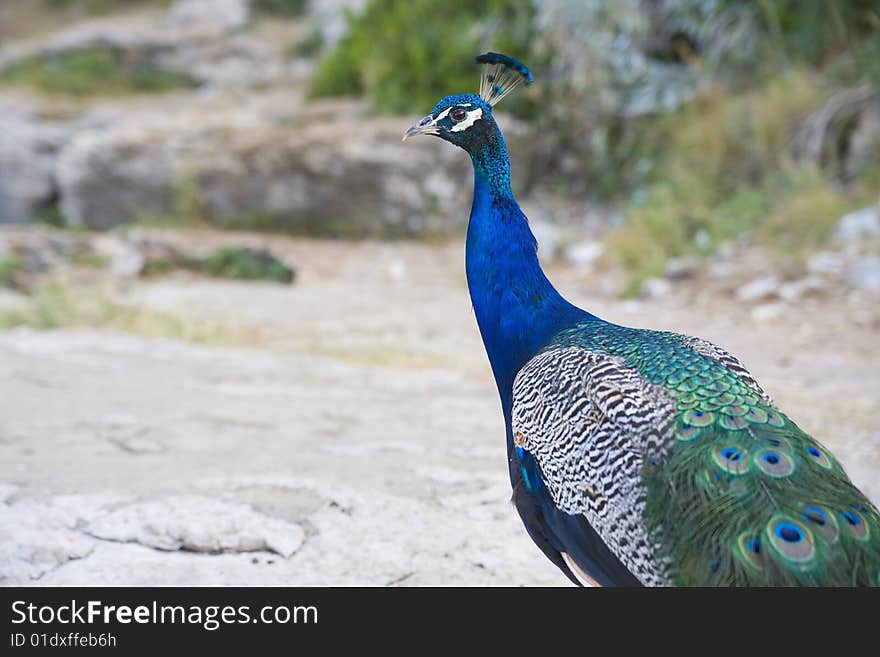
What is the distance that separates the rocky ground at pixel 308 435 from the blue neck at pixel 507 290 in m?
0.52

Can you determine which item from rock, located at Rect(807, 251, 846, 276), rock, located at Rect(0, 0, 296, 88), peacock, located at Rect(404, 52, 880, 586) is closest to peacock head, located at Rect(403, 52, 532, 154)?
peacock, located at Rect(404, 52, 880, 586)

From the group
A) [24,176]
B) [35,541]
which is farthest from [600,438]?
[24,176]

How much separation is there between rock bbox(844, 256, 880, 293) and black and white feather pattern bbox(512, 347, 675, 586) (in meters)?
3.95

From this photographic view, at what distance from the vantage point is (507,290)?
6.92ft

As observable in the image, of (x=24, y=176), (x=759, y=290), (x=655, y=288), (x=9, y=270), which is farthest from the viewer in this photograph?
(x=24, y=176)

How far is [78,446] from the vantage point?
281 cm

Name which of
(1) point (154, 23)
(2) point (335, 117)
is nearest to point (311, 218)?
(2) point (335, 117)

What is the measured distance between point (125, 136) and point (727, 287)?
649 cm

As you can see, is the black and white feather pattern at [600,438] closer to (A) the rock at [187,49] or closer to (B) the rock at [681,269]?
(B) the rock at [681,269]

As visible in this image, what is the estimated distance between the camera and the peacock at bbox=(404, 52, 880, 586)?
1401 mm

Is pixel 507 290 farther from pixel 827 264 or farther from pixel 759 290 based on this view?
pixel 827 264

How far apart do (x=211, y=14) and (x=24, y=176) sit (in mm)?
7686

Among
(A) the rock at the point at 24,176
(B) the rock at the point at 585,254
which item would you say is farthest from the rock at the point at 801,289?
(A) the rock at the point at 24,176

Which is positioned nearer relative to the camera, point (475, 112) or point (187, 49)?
point (475, 112)
